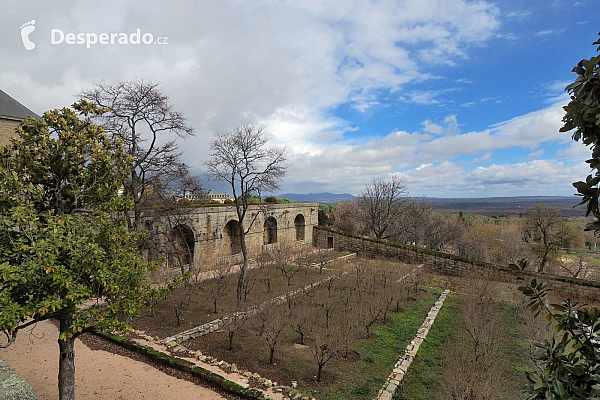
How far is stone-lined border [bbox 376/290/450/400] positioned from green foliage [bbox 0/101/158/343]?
4999 mm

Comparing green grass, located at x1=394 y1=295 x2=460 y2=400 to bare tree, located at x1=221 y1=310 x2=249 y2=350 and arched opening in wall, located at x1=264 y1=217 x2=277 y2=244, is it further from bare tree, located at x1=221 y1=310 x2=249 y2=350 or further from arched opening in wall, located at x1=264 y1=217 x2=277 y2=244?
arched opening in wall, located at x1=264 y1=217 x2=277 y2=244

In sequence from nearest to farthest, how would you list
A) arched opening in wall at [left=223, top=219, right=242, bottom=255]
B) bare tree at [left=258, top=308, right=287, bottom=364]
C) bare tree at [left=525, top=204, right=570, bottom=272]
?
bare tree at [left=258, top=308, right=287, bottom=364] → arched opening in wall at [left=223, top=219, right=242, bottom=255] → bare tree at [left=525, top=204, right=570, bottom=272]

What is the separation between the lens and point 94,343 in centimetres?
904

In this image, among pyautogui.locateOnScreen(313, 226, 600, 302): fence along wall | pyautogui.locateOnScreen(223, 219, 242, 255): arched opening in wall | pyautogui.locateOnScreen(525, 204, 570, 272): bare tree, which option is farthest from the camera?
pyautogui.locateOnScreen(525, 204, 570, 272): bare tree

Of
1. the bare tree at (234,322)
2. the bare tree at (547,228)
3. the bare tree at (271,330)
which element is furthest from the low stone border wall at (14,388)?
the bare tree at (547,228)

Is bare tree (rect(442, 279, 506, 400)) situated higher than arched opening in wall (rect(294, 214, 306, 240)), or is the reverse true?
arched opening in wall (rect(294, 214, 306, 240))

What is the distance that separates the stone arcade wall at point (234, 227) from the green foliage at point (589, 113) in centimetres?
1310

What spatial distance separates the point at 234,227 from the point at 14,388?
17.9 meters

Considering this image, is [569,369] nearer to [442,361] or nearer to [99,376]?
[442,361]

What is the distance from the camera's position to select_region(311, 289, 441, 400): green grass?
6699 mm

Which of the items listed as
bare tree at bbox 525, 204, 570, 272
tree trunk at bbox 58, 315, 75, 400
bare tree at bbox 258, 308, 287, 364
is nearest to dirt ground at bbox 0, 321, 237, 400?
tree trunk at bbox 58, 315, 75, 400

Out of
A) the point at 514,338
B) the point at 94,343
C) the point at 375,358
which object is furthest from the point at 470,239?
the point at 94,343

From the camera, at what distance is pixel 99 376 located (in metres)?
7.28

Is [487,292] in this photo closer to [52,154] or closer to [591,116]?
[591,116]
